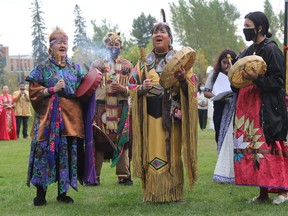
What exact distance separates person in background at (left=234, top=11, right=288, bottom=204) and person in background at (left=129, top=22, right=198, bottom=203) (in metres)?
0.53

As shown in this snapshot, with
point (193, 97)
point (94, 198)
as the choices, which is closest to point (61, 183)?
point (94, 198)

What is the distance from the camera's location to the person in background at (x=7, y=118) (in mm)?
18953

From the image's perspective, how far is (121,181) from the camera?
26.8 ft

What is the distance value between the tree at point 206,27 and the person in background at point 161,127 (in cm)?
5049

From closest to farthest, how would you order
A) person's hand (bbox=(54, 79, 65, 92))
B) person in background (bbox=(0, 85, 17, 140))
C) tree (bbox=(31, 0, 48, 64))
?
1. person's hand (bbox=(54, 79, 65, 92))
2. person in background (bbox=(0, 85, 17, 140))
3. tree (bbox=(31, 0, 48, 64))

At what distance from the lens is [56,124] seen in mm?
6250

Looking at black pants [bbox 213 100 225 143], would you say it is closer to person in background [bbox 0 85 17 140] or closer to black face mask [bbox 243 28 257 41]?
black face mask [bbox 243 28 257 41]

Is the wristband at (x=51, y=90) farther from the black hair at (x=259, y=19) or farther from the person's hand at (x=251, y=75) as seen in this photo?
the black hair at (x=259, y=19)

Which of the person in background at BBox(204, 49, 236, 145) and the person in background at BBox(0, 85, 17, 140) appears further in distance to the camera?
the person in background at BBox(0, 85, 17, 140)

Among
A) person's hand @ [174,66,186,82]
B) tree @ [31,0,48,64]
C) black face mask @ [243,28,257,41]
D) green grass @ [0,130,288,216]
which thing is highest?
tree @ [31,0,48,64]

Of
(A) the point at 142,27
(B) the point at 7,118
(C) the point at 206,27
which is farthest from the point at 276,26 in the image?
(B) the point at 7,118

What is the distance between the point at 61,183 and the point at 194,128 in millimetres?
1642

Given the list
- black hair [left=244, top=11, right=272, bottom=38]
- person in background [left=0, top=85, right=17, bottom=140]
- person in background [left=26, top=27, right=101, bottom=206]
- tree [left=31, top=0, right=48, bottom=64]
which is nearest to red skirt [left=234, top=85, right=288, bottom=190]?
black hair [left=244, top=11, right=272, bottom=38]

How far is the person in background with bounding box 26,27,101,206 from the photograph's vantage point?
6.26 m
